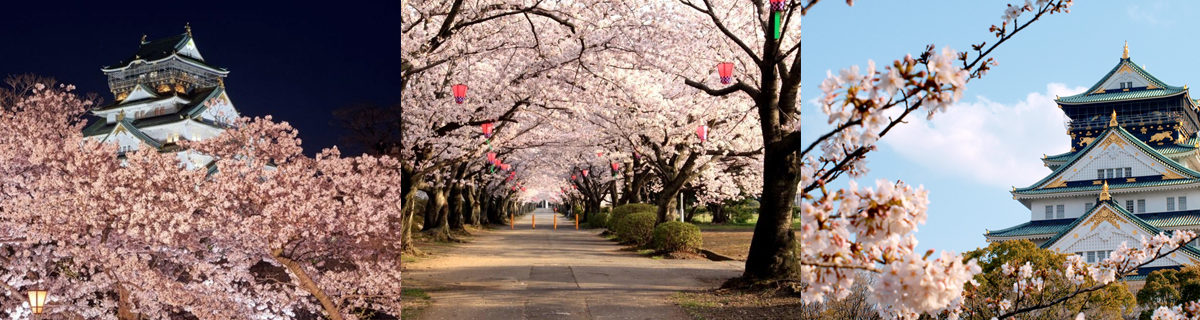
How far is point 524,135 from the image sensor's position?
6590 mm

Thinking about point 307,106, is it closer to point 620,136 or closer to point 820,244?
point 820,244

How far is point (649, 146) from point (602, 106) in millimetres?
3589

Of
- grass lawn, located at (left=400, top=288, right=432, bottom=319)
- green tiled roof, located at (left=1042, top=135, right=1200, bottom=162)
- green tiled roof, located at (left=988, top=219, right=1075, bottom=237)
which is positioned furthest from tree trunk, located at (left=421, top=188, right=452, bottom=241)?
green tiled roof, located at (left=1042, top=135, right=1200, bottom=162)

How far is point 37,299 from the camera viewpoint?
410 centimetres

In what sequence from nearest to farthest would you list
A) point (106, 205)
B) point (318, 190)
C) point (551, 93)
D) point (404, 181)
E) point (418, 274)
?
point (106, 205), point (318, 190), point (418, 274), point (551, 93), point (404, 181)

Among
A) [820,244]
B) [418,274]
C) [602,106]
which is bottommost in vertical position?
[418,274]

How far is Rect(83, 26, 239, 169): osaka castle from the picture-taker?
13.0 ft

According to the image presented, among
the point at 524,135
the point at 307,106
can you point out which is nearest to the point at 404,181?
the point at 524,135

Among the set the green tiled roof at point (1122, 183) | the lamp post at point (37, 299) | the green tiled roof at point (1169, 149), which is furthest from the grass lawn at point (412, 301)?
the green tiled roof at point (1169, 149)

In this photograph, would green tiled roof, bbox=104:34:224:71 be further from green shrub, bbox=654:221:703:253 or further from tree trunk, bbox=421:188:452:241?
green shrub, bbox=654:221:703:253

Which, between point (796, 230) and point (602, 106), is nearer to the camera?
point (796, 230)

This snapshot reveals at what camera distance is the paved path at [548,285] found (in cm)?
445

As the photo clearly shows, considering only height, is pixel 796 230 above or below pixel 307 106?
below

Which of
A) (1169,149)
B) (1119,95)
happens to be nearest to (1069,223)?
(1169,149)
